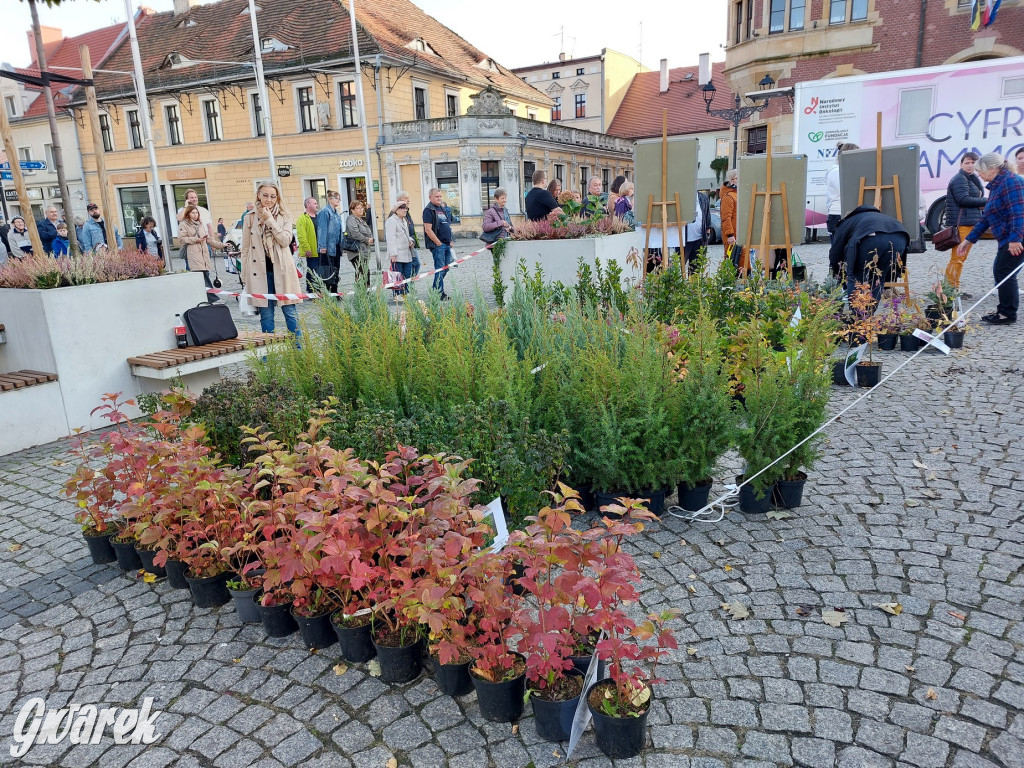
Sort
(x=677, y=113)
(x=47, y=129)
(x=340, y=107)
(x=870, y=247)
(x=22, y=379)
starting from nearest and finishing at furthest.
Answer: (x=22, y=379)
(x=870, y=247)
(x=340, y=107)
(x=47, y=129)
(x=677, y=113)

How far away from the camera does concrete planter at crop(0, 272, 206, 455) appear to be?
566 cm

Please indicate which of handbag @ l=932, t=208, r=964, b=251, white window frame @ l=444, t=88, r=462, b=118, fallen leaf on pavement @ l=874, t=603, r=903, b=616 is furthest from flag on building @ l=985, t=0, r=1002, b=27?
fallen leaf on pavement @ l=874, t=603, r=903, b=616

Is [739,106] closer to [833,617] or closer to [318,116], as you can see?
[318,116]

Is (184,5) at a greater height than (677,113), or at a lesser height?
greater

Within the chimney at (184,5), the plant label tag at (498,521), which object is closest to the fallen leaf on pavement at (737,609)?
the plant label tag at (498,521)

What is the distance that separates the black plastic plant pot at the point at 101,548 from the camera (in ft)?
12.3

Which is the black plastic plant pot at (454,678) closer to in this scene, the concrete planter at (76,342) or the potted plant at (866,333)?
the concrete planter at (76,342)

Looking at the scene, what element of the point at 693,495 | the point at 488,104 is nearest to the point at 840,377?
the point at 693,495

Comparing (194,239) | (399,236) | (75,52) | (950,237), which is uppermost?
(75,52)

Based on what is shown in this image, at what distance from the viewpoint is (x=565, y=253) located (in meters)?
8.48

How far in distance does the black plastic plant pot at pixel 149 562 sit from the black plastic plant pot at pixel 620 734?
96.9 inches

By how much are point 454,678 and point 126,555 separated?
2.16 metres

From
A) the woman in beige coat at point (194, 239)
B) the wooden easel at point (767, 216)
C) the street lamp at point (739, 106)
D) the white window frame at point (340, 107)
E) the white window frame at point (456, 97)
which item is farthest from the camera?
the white window frame at point (456, 97)

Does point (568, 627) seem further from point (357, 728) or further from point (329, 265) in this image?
point (329, 265)
